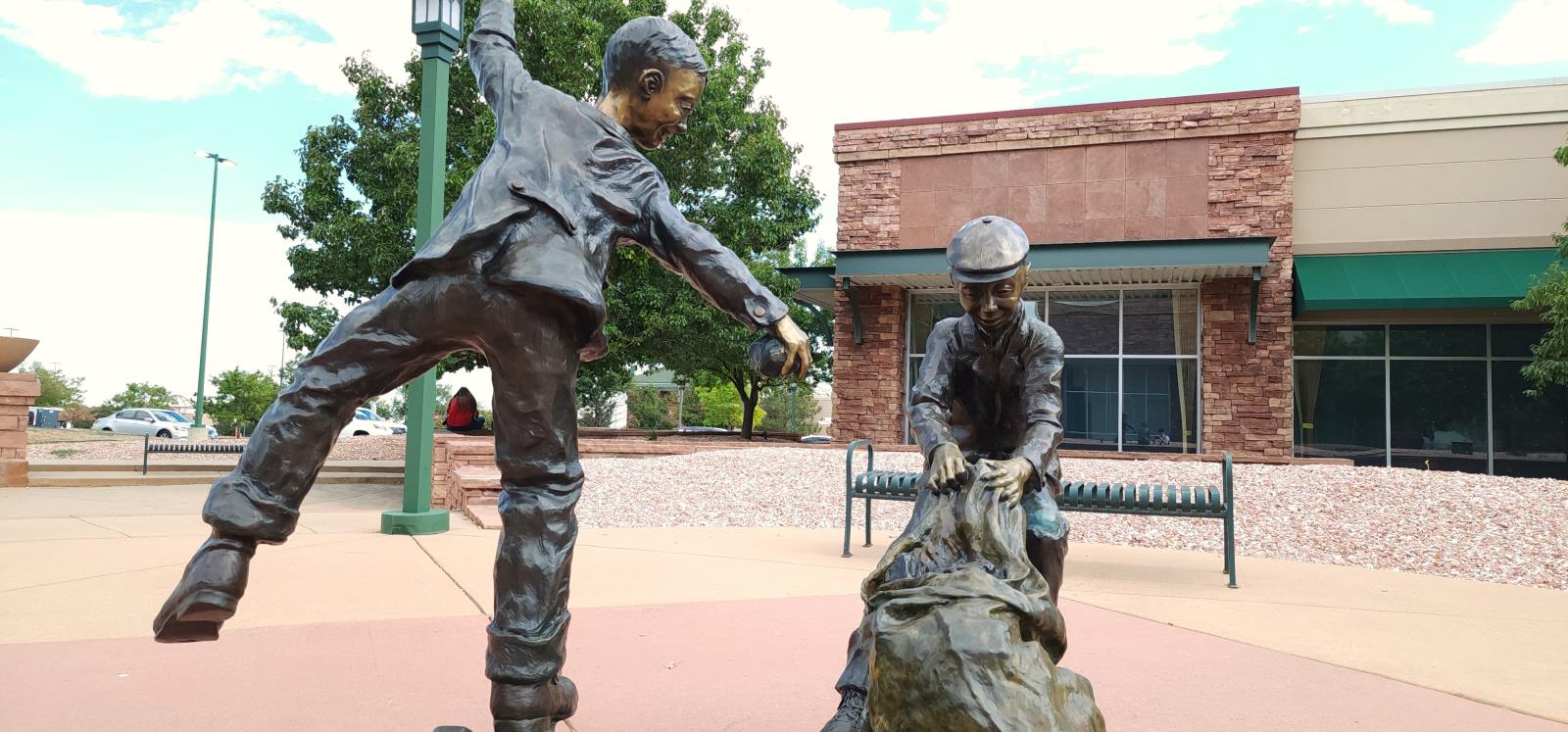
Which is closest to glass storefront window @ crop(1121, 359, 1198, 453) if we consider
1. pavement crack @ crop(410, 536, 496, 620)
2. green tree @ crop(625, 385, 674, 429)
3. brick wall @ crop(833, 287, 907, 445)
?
brick wall @ crop(833, 287, 907, 445)

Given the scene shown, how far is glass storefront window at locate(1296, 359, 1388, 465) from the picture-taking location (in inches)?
651

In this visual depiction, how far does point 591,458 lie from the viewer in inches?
507

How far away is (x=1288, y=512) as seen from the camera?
27.4 feet

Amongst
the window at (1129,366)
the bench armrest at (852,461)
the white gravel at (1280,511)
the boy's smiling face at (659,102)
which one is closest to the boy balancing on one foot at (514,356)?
the boy's smiling face at (659,102)

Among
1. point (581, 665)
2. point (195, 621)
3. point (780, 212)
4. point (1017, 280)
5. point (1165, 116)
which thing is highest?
point (1165, 116)

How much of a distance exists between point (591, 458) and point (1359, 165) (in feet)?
44.2

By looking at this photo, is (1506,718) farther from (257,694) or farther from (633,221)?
(257,694)

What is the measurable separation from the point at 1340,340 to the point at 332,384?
17932mm

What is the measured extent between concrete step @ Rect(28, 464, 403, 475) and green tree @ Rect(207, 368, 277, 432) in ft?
56.8

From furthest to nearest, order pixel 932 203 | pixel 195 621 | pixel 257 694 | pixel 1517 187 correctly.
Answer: pixel 932 203 < pixel 1517 187 < pixel 257 694 < pixel 195 621

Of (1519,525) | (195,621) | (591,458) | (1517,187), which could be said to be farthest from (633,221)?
(1517,187)

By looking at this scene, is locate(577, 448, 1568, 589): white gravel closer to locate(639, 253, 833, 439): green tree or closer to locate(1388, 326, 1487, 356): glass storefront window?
locate(639, 253, 833, 439): green tree

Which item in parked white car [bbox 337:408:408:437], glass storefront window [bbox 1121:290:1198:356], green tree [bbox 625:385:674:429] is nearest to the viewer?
glass storefront window [bbox 1121:290:1198:356]

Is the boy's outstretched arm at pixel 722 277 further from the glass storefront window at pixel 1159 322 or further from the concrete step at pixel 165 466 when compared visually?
the glass storefront window at pixel 1159 322
